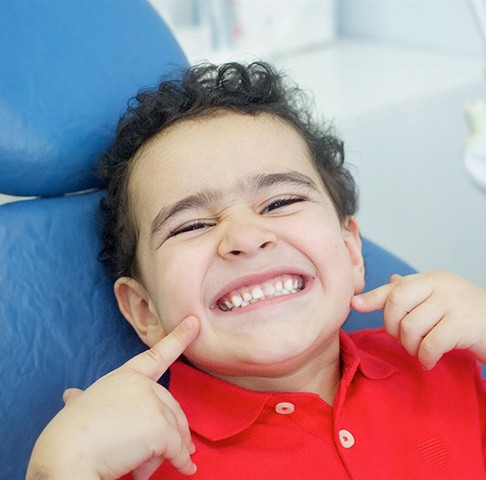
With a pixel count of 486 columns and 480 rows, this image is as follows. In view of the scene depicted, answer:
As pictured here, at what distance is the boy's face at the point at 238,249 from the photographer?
976 millimetres

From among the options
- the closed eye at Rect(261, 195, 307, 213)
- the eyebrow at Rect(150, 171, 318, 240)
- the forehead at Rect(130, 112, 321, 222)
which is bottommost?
the closed eye at Rect(261, 195, 307, 213)

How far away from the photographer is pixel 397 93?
2.08 meters

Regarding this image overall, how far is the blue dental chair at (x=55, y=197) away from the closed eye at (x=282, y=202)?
0.28 m

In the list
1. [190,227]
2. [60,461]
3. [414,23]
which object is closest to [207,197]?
[190,227]

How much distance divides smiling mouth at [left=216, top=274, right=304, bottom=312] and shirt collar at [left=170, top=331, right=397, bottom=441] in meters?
0.12

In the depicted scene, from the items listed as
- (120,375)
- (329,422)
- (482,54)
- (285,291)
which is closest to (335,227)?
(285,291)

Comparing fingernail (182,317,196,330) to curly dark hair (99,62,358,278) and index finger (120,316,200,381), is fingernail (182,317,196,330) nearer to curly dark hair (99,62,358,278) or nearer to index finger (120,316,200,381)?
index finger (120,316,200,381)

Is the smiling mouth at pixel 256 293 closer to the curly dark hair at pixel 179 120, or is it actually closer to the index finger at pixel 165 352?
the index finger at pixel 165 352

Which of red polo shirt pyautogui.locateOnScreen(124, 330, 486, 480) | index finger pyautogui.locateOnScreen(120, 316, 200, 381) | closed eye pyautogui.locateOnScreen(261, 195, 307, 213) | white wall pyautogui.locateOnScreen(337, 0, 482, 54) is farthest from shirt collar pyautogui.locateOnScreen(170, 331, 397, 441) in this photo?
white wall pyautogui.locateOnScreen(337, 0, 482, 54)

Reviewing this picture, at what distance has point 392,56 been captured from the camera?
244 cm

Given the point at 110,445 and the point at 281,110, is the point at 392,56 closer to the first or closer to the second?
the point at 281,110

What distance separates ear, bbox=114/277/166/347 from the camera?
111 centimetres

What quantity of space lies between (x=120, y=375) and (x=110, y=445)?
A: 8 centimetres

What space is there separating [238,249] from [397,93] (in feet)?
4.08
